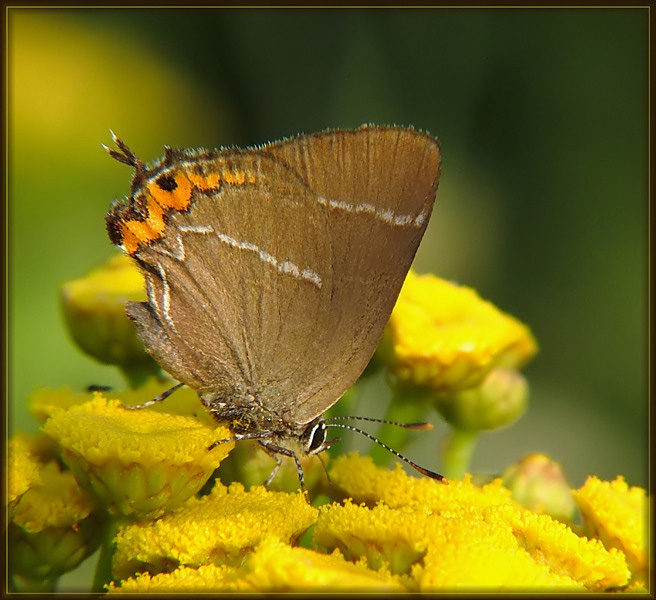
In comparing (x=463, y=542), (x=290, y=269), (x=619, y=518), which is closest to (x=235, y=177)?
(x=290, y=269)

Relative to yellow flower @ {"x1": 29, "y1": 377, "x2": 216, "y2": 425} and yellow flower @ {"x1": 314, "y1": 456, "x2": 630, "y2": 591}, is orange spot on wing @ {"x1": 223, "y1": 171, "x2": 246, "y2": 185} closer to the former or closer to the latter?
yellow flower @ {"x1": 29, "y1": 377, "x2": 216, "y2": 425}

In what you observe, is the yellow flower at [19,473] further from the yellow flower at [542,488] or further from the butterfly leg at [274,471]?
the yellow flower at [542,488]

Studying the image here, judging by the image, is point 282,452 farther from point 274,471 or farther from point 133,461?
point 133,461


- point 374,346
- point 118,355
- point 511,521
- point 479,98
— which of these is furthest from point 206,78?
point 511,521

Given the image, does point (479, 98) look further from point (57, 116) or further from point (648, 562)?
point (648, 562)

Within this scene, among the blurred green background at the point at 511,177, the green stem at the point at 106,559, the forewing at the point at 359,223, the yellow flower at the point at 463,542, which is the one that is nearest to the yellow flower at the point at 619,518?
the yellow flower at the point at 463,542
